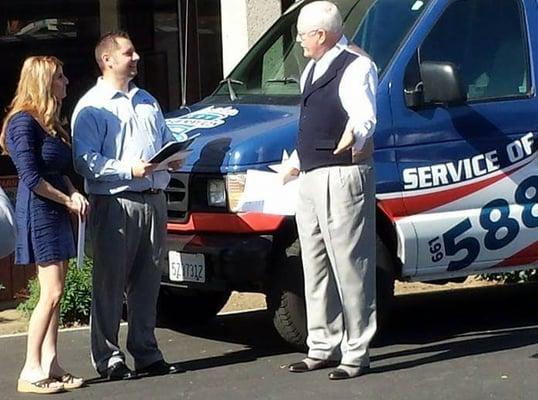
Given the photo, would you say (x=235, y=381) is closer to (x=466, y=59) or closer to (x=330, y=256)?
(x=330, y=256)

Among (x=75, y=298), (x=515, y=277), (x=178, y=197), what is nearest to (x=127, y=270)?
(x=178, y=197)

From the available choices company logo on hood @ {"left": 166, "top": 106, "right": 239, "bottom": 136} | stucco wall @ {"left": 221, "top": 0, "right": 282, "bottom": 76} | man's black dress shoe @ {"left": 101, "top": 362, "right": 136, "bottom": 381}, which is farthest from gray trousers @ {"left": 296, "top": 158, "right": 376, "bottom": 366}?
stucco wall @ {"left": 221, "top": 0, "right": 282, "bottom": 76}

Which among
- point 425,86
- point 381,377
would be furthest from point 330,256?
point 425,86

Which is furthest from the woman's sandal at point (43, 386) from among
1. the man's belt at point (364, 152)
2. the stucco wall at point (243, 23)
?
the stucco wall at point (243, 23)

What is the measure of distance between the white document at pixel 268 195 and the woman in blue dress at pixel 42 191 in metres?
0.95

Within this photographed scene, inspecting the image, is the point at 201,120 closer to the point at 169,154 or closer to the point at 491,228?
the point at 169,154

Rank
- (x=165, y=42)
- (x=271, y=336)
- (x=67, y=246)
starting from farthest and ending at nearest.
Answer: (x=165, y=42)
(x=271, y=336)
(x=67, y=246)

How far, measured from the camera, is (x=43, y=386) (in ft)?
23.5

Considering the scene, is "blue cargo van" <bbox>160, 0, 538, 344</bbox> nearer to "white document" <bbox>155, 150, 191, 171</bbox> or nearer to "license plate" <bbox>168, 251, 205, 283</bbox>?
"license plate" <bbox>168, 251, 205, 283</bbox>

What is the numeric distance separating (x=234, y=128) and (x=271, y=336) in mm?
1487

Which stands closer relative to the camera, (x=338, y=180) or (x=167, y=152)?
(x=167, y=152)

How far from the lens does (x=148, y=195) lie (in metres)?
7.32

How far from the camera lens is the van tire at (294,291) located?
7.61 meters

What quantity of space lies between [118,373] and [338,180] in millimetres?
1572
